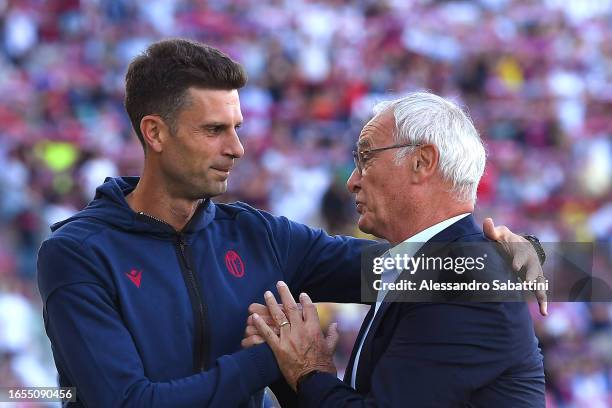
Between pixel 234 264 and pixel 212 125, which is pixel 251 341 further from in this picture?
pixel 212 125

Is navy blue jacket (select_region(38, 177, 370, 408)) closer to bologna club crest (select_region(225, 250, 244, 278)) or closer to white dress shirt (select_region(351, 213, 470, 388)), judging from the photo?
bologna club crest (select_region(225, 250, 244, 278))

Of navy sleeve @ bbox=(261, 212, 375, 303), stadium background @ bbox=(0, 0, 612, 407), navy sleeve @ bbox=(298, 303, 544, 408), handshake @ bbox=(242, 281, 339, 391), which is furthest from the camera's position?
stadium background @ bbox=(0, 0, 612, 407)

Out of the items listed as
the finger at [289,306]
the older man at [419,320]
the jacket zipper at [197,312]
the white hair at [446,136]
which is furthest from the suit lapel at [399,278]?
the jacket zipper at [197,312]

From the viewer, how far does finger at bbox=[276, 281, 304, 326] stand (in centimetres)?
309

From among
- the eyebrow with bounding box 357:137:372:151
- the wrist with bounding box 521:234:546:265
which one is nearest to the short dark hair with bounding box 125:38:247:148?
the eyebrow with bounding box 357:137:372:151

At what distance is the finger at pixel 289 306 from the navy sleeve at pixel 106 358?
139 mm

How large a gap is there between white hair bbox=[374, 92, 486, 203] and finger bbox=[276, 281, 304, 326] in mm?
507

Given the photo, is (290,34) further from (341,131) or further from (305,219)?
(305,219)

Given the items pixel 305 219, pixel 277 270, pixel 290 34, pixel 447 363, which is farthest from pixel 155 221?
pixel 290 34

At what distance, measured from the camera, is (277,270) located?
3361 mm

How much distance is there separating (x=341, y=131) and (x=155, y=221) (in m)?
8.21

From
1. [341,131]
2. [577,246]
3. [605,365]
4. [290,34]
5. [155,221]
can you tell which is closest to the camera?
[155,221]

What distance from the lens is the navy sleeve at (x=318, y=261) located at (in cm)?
344

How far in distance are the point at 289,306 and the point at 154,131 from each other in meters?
0.68
